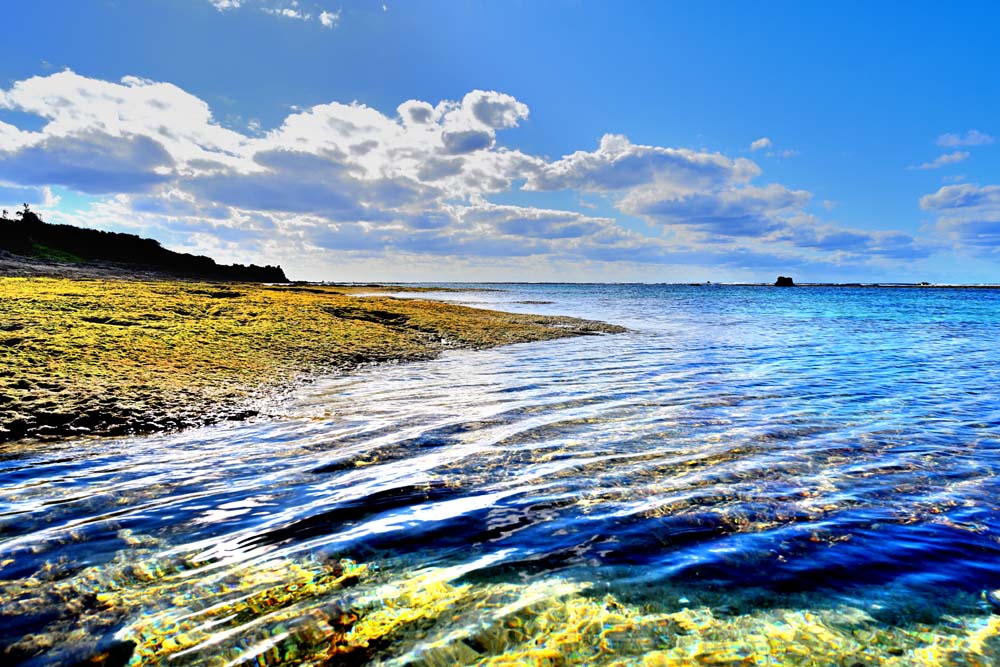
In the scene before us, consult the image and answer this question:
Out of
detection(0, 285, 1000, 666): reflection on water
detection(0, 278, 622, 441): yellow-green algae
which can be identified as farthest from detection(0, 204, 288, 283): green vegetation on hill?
detection(0, 285, 1000, 666): reflection on water

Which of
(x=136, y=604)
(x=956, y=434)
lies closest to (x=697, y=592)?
(x=136, y=604)

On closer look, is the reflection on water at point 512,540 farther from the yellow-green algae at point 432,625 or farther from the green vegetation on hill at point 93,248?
the green vegetation on hill at point 93,248

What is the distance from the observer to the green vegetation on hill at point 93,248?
64.8 metres

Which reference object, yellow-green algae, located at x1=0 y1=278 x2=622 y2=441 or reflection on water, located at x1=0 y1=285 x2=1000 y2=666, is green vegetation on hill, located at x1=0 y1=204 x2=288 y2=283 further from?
reflection on water, located at x1=0 y1=285 x2=1000 y2=666

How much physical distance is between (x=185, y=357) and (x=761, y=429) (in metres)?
14.0

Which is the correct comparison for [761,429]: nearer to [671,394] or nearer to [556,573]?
[671,394]

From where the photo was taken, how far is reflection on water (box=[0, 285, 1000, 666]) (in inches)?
147

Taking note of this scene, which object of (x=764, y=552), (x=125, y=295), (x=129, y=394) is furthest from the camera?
(x=125, y=295)

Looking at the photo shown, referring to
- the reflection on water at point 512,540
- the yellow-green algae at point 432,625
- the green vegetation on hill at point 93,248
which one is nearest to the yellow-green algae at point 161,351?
the reflection on water at point 512,540

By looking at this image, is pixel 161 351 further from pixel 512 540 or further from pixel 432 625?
pixel 432 625

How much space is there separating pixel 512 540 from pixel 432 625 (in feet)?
4.94

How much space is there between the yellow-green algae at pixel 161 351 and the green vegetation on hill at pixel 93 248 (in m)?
54.4

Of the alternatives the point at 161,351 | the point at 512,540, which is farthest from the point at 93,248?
the point at 512,540

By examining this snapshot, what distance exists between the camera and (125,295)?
22984 millimetres
